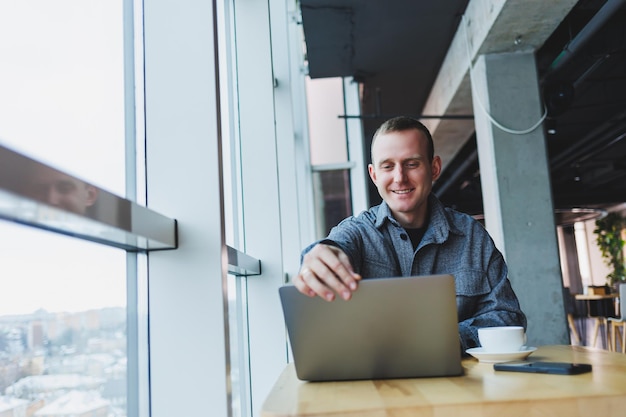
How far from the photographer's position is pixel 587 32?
173 inches

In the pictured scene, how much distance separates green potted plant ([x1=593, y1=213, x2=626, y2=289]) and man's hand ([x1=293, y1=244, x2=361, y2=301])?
16546 millimetres

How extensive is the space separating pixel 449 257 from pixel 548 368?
2.59 ft

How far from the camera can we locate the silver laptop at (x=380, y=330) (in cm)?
111

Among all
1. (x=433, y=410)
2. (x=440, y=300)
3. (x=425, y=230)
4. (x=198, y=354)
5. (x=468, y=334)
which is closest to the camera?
(x=433, y=410)

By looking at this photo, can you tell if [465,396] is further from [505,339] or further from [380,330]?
[505,339]

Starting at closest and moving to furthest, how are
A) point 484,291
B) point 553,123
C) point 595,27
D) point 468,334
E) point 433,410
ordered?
1. point 433,410
2. point 468,334
3. point 484,291
4. point 595,27
5. point 553,123

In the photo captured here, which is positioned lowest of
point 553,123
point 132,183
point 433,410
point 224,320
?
point 433,410

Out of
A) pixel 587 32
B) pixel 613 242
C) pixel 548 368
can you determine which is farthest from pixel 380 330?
pixel 613 242

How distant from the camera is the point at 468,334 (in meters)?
1.66

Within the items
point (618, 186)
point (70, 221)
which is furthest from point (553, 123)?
point (618, 186)

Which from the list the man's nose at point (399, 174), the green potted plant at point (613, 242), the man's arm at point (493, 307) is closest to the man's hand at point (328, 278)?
the man's arm at point (493, 307)

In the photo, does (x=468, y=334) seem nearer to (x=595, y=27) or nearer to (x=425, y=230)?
(x=425, y=230)

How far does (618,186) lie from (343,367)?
14.2 meters

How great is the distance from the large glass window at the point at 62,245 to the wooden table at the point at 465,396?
0.37 meters
